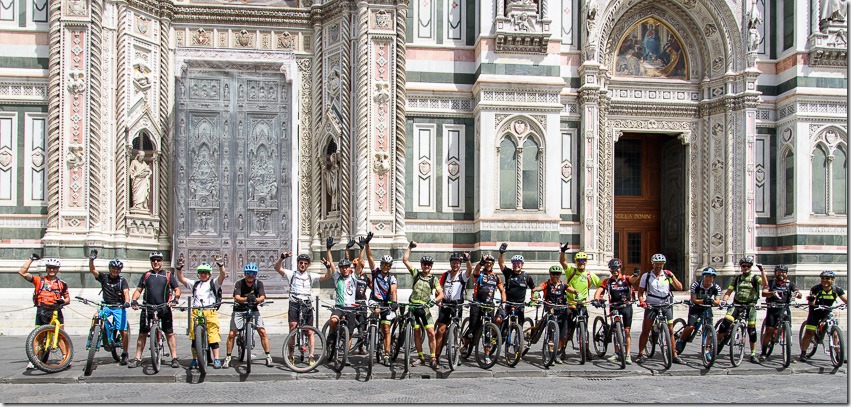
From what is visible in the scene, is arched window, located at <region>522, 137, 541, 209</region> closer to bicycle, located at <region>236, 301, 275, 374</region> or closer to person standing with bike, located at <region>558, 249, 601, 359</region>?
person standing with bike, located at <region>558, 249, 601, 359</region>

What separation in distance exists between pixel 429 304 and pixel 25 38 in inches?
496

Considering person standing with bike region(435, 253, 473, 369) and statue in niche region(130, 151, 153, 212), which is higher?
statue in niche region(130, 151, 153, 212)

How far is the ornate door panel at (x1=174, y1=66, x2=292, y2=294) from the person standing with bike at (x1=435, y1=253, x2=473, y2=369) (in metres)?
→ 8.26

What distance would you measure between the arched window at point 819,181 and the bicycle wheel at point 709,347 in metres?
10.5

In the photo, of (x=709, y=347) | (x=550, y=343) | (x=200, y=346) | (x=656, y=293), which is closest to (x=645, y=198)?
(x=656, y=293)

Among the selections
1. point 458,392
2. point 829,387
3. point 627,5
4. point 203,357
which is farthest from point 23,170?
point 829,387

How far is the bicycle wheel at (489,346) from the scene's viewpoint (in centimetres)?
1379

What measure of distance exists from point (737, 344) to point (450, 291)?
4720 mm

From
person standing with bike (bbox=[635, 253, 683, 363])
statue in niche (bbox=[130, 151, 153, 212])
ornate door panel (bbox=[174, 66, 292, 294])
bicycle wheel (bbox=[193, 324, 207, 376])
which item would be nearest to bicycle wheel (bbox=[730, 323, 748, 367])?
person standing with bike (bbox=[635, 253, 683, 363])

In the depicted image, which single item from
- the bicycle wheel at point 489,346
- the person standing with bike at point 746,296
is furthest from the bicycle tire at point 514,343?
the person standing with bike at point 746,296

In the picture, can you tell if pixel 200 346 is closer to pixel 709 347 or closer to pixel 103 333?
pixel 103 333

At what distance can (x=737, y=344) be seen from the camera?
47.7ft

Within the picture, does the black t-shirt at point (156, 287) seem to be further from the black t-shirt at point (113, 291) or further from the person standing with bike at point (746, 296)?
the person standing with bike at point (746, 296)

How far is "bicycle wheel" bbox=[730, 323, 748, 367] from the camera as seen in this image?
46.7 ft
